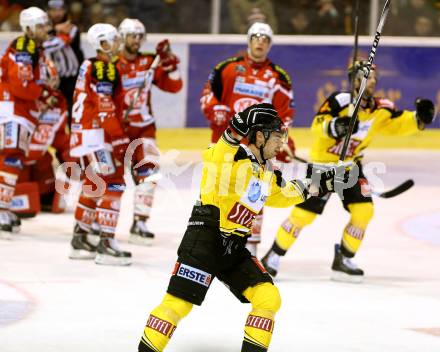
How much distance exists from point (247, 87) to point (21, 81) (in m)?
1.52

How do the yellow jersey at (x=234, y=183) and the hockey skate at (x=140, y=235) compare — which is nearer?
the yellow jersey at (x=234, y=183)

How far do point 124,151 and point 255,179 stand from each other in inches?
99.6

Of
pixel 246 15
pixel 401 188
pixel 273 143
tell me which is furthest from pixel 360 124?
pixel 246 15

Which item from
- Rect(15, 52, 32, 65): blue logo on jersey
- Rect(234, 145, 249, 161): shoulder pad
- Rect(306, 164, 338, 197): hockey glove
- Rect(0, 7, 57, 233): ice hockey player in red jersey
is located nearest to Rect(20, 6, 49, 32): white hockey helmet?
Rect(0, 7, 57, 233): ice hockey player in red jersey

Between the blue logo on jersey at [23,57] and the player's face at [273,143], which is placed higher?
the player's face at [273,143]

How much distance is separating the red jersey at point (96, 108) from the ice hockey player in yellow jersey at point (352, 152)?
1204 millimetres

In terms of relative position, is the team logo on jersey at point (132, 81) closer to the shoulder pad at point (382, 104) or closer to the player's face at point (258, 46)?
the player's face at point (258, 46)

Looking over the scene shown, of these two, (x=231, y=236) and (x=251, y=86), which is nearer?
(x=231, y=236)

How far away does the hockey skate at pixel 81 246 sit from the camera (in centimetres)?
841

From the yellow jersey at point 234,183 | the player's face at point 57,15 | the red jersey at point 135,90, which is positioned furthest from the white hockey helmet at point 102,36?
the player's face at point 57,15

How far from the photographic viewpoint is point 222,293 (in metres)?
7.62

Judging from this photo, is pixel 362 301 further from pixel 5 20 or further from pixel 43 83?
pixel 5 20

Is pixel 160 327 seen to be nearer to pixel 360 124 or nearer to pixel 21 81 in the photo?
pixel 360 124

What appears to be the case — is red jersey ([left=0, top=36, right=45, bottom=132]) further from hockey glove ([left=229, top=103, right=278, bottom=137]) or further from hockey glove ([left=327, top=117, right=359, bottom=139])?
hockey glove ([left=229, top=103, right=278, bottom=137])
